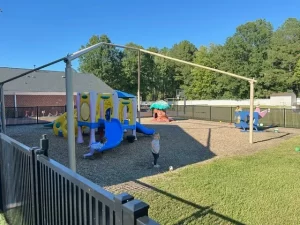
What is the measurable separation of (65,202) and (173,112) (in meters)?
26.2

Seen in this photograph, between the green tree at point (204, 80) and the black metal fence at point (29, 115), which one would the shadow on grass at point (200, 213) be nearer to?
the black metal fence at point (29, 115)

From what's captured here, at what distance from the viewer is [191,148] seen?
995cm

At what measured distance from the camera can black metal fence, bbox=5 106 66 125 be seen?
19.1 meters

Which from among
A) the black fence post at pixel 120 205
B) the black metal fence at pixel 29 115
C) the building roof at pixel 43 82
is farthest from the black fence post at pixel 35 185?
the building roof at pixel 43 82

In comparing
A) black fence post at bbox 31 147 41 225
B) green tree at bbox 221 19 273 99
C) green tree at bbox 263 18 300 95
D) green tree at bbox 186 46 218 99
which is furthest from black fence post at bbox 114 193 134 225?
green tree at bbox 186 46 218 99

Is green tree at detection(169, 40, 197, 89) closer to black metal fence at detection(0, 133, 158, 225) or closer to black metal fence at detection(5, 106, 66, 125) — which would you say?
black metal fence at detection(5, 106, 66, 125)

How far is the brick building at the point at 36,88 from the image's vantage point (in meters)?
26.6

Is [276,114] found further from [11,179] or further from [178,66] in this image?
[178,66]

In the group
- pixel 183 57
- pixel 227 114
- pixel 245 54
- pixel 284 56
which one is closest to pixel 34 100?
pixel 227 114

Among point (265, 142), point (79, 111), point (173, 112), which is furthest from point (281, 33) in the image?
point (79, 111)

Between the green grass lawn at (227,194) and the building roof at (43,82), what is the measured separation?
2275 cm

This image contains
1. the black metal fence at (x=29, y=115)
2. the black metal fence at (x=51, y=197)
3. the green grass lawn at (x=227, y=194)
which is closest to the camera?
the black metal fence at (x=51, y=197)

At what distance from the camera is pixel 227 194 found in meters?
5.00

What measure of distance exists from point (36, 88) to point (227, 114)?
1929 cm
